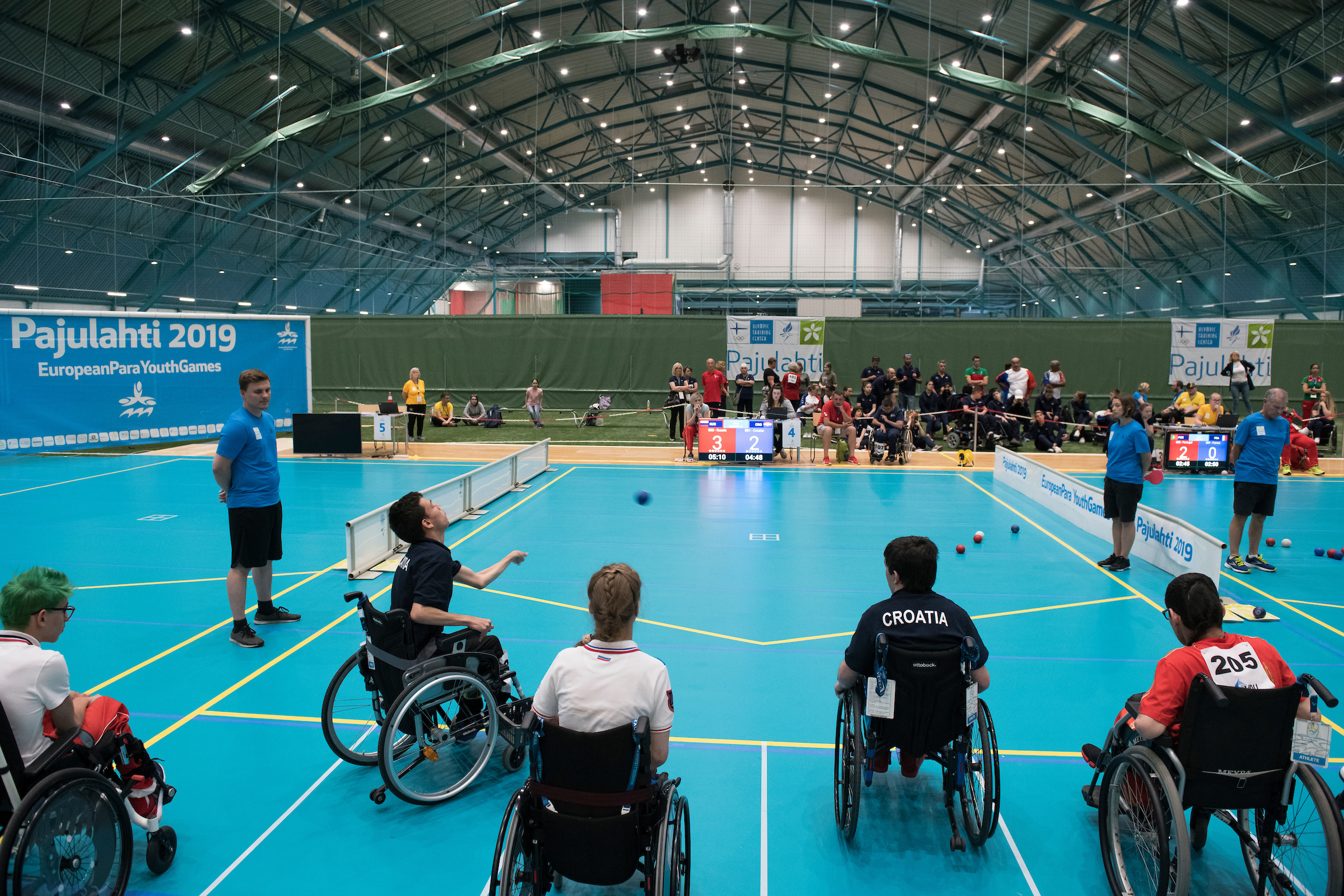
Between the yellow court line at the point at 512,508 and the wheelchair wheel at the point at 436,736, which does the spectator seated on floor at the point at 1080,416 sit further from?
the wheelchair wheel at the point at 436,736

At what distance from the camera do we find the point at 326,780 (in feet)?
13.7

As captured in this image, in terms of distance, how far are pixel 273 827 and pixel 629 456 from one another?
43.1 ft

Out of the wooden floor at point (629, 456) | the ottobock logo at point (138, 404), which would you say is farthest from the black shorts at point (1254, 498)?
the ottobock logo at point (138, 404)

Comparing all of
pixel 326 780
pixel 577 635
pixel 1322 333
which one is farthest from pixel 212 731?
pixel 1322 333

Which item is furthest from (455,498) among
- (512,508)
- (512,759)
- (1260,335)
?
(1260,335)

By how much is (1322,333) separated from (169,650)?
2609 centimetres

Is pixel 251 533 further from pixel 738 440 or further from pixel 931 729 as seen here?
pixel 738 440

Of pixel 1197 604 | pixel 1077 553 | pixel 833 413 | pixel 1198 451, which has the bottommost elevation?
pixel 1077 553

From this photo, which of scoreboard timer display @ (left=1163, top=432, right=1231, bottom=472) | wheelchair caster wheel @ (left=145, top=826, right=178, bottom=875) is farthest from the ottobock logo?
scoreboard timer display @ (left=1163, top=432, right=1231, bottom=472)

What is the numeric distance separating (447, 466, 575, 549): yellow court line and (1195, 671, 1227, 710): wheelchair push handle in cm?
651

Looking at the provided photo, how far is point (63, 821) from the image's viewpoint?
279cm

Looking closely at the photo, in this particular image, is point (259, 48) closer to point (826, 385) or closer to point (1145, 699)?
point (826, 385)

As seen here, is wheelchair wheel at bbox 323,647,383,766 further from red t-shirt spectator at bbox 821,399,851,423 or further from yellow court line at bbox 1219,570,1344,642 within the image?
red t-shirt spectator at bbox 821,399,851,423

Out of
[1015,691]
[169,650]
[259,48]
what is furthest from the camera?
[259,48]
